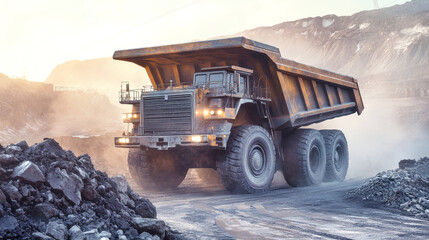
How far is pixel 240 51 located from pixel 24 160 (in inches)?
260

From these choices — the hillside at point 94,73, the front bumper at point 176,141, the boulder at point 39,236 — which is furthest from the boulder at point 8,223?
the hillside at point 94,73

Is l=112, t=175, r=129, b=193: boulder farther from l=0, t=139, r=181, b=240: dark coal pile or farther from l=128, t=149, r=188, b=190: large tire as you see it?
l=128, t=149, r=188, b=190: large tire

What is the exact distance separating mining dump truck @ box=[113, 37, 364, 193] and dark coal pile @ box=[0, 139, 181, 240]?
4219mm

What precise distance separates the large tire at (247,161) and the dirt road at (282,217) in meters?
0.35

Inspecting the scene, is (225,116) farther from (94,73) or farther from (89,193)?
(94,73)

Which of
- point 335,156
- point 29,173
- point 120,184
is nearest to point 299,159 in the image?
point 335,156

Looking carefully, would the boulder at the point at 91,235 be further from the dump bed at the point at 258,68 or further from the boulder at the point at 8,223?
the dump bed at the point at 258,68

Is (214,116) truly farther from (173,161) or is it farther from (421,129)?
(421,129)

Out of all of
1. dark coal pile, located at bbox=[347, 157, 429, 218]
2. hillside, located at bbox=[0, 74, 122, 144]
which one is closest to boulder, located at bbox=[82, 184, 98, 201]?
dark coal pile, located at bbox=[347, 157, 429, 218]

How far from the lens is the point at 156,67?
13.7 meters

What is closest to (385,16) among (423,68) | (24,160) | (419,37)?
(419,37)

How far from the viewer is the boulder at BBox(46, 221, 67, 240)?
524 cm

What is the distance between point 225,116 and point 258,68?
7.12 ft

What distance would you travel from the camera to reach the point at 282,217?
8242mm
